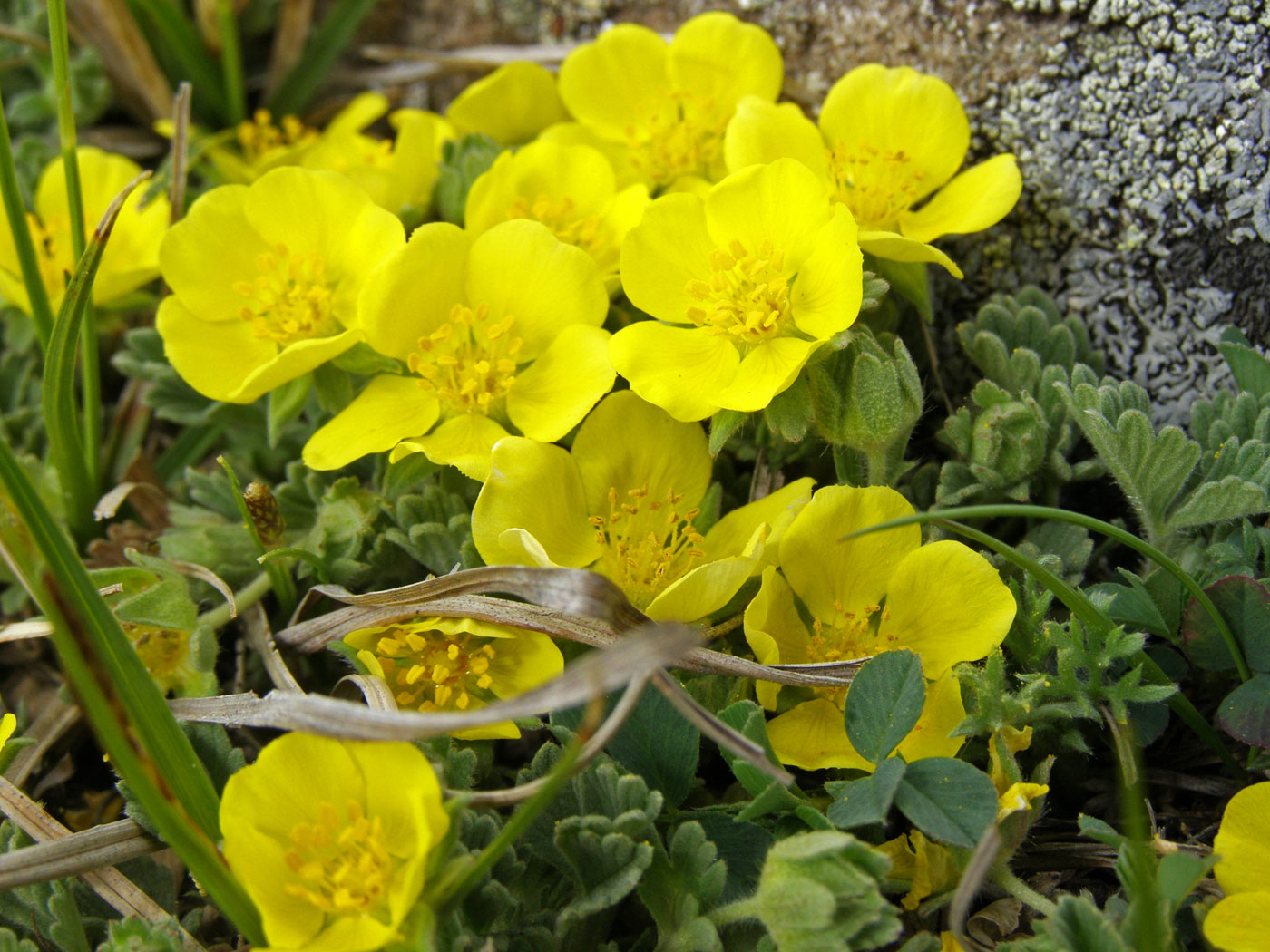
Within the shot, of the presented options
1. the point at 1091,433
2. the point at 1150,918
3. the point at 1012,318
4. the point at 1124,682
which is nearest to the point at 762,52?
the point at 1012,318

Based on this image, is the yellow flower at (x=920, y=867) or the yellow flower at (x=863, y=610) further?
the yellow flower at (x=863, y=610)

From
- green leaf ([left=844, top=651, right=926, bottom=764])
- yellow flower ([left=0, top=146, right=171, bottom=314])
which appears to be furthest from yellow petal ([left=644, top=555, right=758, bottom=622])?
yellow flower ([left=0, top=146, right=171, bottom=314])

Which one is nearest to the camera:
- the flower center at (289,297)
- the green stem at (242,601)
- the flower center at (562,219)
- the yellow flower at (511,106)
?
the green stem at (242,601)

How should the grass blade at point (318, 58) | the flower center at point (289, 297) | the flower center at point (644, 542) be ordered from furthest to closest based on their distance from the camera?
1. the grass blade at point (318, 58)
2. the flower center at point (289, 297)
3. the flower center at point (644, 542)

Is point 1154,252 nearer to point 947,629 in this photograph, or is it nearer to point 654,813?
point 947,629

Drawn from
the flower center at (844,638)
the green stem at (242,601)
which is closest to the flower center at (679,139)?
the flower center at (844,638)

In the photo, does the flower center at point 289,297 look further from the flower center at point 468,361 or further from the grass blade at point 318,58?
the grass blade at point 318,58

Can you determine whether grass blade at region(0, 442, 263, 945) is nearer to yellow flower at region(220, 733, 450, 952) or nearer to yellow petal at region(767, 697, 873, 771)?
yellow flower at region(220, 733, 450, 952)

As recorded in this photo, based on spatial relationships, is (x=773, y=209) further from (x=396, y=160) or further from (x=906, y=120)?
(x=396, y=160)
